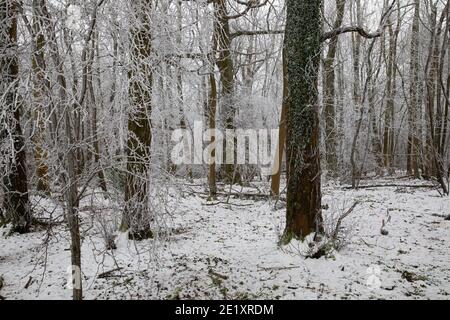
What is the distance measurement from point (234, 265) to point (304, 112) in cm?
234

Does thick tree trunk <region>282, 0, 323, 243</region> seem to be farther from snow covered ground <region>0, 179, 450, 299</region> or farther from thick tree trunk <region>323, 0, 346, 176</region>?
thick tree trunk <region>323, 0, 346, 176</region>

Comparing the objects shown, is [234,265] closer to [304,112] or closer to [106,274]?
[106,274]

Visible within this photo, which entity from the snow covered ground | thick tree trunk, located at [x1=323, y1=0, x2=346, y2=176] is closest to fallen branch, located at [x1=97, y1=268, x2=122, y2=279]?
the snow covered ground

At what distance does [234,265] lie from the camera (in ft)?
15.3

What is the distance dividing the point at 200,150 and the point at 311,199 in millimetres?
12184

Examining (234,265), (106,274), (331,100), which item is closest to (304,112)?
(234,265)

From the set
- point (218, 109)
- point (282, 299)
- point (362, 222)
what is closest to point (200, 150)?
point (218, 109)

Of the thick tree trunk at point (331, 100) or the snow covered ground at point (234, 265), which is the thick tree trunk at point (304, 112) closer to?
the snow covered ground at point (234, 265)

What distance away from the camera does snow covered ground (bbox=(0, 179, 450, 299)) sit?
3.81m

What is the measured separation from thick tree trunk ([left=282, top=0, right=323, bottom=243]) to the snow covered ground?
40 cm

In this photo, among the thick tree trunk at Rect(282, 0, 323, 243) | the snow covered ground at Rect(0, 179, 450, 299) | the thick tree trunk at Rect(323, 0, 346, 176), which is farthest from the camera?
the thick tree trunk at Rect(323, 0, 346, 176)

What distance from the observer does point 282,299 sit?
372 centimetres

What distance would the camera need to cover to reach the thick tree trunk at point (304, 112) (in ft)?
15.6
